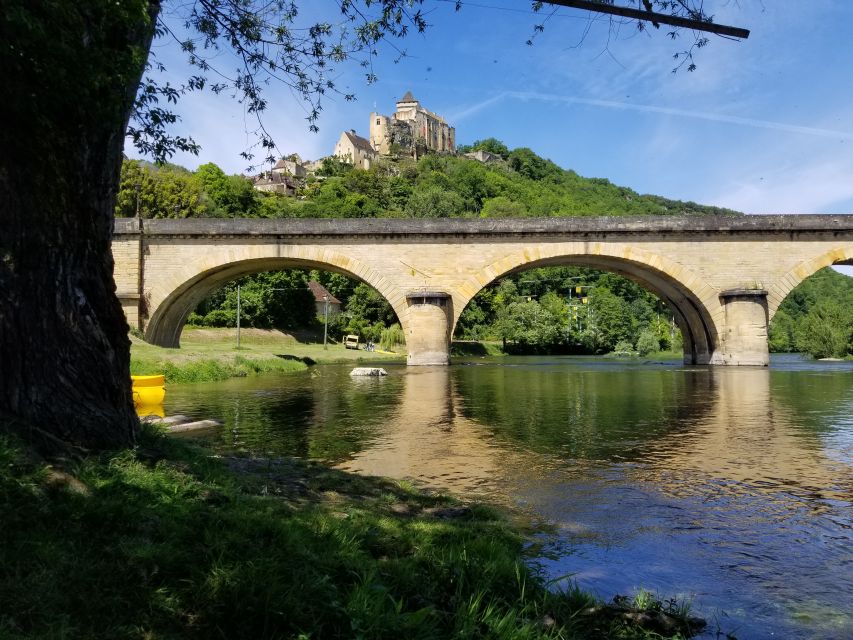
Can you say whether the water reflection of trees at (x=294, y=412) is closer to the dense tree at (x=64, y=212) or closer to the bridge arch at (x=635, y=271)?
the dense tree at (x=64, y=212)

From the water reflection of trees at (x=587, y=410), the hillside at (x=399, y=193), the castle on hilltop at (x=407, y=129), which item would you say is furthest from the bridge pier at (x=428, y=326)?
the castle on hilltop at (x=407, y=129)

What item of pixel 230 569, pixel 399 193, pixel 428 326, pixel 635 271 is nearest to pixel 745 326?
pixel 635 271

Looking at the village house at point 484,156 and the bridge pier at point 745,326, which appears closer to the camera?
the bridge pier at point 745,326

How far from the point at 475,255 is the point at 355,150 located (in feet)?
268

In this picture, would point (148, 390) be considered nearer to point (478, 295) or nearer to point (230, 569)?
point (230, 569)

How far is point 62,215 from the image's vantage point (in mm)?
3619

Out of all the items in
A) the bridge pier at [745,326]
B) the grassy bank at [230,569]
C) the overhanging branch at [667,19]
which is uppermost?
the overhanging branch at [667,19]

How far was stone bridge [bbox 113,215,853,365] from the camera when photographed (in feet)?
72.9

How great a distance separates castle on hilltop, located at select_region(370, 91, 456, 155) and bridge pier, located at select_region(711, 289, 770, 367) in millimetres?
87247

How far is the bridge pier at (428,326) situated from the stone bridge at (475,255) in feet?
0.13

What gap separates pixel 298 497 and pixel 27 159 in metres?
2.44

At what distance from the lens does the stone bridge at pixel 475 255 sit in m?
22.2

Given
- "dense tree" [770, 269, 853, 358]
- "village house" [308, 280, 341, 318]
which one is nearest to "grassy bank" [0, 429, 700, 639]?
"dense tree" [770, 269, 853, 358]

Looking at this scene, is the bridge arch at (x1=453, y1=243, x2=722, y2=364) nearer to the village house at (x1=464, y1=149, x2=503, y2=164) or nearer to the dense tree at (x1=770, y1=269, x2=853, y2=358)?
the dense tree at (x1=770, y1=269, x2=853, y2=358)
